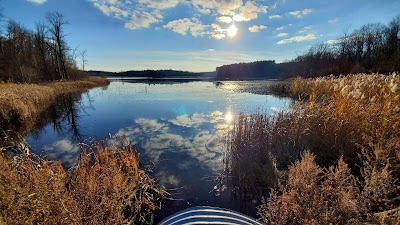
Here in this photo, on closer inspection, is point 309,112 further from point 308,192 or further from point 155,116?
point 155,116

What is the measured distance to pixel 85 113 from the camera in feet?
41.2

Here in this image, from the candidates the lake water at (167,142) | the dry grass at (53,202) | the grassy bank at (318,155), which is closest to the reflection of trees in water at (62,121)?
the lake water at (167,142)

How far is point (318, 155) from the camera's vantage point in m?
4.92

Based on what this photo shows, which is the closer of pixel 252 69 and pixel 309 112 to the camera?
pixel 309 112

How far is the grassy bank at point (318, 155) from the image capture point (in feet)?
8.31

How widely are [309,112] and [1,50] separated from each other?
118 ft

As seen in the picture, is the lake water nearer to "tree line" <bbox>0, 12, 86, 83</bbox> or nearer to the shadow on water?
the shadow on water

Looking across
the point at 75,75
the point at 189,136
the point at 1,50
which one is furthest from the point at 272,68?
the point at 189,136

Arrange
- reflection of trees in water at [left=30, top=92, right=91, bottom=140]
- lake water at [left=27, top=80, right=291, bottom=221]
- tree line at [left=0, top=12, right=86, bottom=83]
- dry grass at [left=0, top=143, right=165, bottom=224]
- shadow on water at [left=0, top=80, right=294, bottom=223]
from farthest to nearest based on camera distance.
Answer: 1. tree line at [left=0, top=12, right=86, bottom=83]
2. reflection of trees in water at [left=30, top=92, right=91, bottom=140]
3. lake water at [left=27, top=80, right=291, bottom=221]
4. shadow on water at [left=0, top=80, right=294, bottom=223]
5. dry grass at [left=0, top=143, right=165, bottom=224]

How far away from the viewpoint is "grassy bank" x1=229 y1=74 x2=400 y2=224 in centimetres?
253

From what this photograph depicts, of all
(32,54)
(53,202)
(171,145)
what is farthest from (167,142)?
(32,54)

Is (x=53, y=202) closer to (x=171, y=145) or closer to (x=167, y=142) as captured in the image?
(x=171, y=145)

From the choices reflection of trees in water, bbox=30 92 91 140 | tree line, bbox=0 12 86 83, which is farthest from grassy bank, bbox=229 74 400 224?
tree line, bbox=0 12 86 83

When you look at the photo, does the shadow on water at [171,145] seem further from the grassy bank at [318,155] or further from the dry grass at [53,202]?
the dry grass at [53,202]
